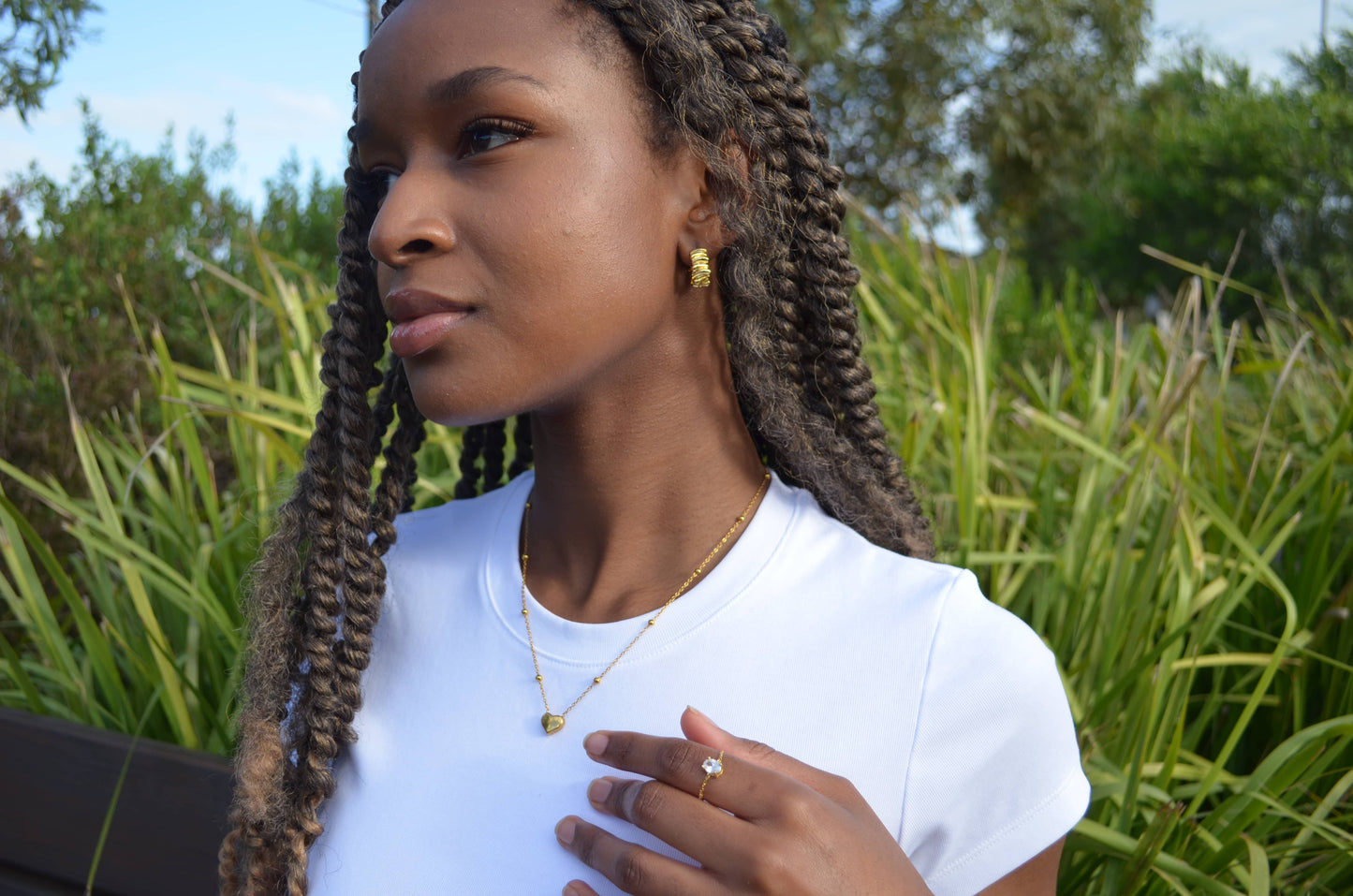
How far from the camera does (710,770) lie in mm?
1235

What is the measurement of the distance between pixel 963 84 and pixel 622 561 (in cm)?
1309

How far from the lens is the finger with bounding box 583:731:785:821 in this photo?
1.20m

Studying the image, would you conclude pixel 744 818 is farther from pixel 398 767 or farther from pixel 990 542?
pixel 990 542

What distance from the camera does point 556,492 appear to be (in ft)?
5.76

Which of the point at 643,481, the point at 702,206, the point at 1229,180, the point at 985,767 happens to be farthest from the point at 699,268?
the point at 1229,180

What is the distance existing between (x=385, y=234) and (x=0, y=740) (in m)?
1.60

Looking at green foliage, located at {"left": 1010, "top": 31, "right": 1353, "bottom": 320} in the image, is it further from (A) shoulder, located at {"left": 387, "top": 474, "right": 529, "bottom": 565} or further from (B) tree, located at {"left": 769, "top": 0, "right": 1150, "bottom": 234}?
(A) shoulder, located at {"left": 387, "top": 474, "right": 529, "bottom": 565}

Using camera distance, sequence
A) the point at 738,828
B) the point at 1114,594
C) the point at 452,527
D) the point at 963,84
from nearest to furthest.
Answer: the point at 738,828, the point at 452,527, the point at 1114,594, the point at 963,84

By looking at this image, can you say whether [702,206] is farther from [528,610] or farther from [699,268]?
[528,610]

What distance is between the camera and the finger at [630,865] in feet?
3.99

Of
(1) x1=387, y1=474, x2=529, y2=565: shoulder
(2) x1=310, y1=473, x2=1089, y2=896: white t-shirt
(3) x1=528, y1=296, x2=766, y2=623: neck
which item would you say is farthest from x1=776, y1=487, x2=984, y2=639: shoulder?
(1) x1=387, y1=474, x2=529, y2=565: shoulder

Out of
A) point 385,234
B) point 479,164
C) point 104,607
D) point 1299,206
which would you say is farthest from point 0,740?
point 1299,206

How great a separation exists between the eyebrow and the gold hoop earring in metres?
0.32

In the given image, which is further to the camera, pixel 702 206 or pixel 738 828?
pixel 702 206
